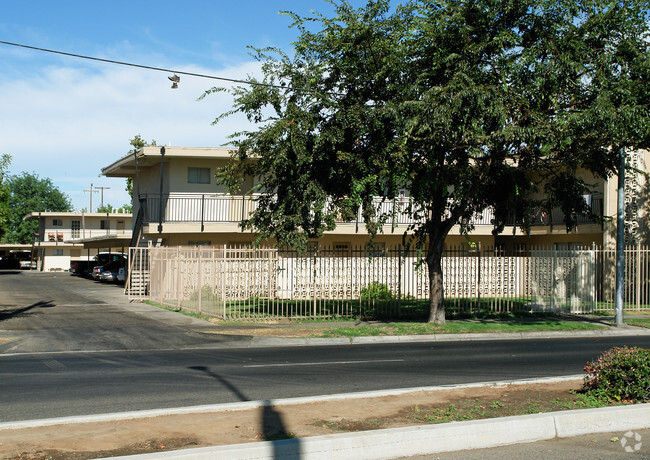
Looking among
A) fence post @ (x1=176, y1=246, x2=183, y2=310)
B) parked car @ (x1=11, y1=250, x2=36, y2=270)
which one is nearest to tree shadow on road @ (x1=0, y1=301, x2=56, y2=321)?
fence post @ (x1=176, y1=246, x2=183, y2=310)

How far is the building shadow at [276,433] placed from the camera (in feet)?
19.4

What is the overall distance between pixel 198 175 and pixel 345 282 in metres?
10.5

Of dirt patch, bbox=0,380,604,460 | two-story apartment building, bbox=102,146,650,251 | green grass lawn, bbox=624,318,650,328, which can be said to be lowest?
green grass lawn, bbox=624,318,650,328

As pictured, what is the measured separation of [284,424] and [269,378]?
3.44 m

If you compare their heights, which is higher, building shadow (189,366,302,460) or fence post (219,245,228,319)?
fence post (219,245,228,319)

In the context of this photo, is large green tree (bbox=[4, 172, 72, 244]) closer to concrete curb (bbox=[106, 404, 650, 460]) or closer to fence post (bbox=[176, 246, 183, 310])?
fence post (bbox=[176, 246, 183, 310])

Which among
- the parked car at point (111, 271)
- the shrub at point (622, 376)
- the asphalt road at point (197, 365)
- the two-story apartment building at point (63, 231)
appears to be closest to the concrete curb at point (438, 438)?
the shrub at point (622, 376)

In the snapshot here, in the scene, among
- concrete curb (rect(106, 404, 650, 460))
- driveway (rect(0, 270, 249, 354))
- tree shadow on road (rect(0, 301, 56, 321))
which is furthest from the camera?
tree shadow on road (rect(0, 301, 56, 321))

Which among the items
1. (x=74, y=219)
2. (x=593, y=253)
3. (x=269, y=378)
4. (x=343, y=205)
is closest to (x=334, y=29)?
(x=343, y=205)

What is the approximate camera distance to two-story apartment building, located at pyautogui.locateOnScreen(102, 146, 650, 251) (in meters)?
27.4

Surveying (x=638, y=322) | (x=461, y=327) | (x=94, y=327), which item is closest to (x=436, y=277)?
(x=461, y=327)

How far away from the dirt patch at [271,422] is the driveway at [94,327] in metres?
7.61

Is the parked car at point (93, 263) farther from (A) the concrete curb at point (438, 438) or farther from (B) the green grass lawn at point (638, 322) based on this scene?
(A) the concrete curb at point (438, 438)

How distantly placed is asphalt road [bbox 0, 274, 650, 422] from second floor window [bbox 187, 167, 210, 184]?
11.8 metres
